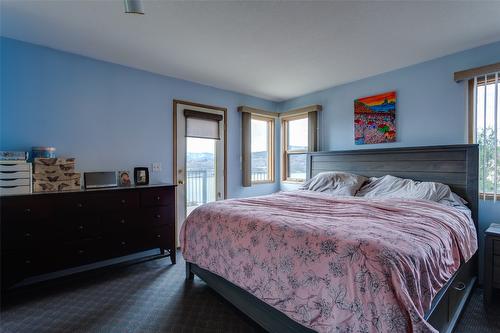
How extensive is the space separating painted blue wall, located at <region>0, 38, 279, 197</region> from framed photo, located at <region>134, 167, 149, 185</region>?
12 cm

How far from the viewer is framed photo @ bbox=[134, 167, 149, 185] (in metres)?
3.05

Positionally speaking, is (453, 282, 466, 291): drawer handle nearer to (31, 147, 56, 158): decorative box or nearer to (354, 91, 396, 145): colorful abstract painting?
(354, 91, 396, 145): colorful abstract painting

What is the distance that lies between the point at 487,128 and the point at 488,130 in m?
0.02

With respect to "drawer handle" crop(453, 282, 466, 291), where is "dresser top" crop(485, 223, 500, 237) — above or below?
above

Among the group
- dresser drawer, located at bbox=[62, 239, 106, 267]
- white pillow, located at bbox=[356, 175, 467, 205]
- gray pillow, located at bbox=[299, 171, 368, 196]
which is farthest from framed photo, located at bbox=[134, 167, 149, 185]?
white pillow, located at bbox=[356, 175, 467, 205]

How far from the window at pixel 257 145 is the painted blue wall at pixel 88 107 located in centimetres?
84

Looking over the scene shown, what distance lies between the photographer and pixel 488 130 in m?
2.44

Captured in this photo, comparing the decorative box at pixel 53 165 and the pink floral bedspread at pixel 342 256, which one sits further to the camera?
the decorative box at pixel 53 165

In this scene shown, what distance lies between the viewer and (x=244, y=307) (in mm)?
1809

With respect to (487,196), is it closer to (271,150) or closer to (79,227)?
(271,150)

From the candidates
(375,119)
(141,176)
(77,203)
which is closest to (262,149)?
(375,119)

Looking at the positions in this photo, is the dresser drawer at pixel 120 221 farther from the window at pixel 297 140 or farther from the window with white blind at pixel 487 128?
the window with white blind at pixel 487 128

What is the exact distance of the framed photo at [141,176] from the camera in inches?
120

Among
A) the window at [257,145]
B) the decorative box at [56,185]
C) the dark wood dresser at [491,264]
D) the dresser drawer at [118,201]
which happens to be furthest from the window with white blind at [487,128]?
the decorative box at [56,185]
